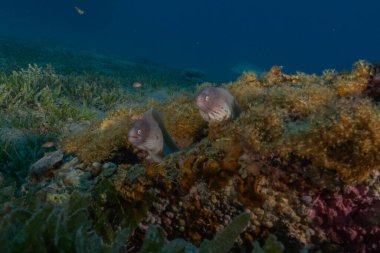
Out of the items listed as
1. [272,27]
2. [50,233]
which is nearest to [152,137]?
[50,233]

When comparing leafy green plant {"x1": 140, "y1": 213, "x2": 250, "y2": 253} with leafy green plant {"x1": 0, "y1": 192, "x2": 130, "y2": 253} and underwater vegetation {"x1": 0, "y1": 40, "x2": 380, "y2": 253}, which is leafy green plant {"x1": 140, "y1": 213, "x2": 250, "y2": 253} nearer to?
underwater vegetation {"x1": 0, "y1": 40, "x2": 380, "y2": 253}

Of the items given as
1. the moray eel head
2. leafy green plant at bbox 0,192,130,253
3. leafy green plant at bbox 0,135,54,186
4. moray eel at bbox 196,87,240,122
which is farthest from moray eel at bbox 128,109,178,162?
leafy green plant at bbox 0,135,54,186

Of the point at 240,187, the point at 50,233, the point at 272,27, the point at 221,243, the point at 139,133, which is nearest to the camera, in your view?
A: the point at 221,243

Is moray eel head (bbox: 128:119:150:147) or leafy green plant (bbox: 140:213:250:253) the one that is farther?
moray eel head (bbox: 128:119:150:147)

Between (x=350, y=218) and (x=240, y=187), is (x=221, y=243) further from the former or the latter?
(x=350, y=218)

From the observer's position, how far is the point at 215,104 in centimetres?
392

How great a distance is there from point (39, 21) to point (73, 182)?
7894cm

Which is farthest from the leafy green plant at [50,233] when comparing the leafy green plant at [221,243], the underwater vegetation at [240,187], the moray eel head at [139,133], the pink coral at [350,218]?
the pink coral at [350,218]

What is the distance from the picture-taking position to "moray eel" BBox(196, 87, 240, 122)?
3.87m

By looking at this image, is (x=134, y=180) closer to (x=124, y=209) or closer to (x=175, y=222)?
(x=124, y=209)

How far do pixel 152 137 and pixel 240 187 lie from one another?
48.3 inches

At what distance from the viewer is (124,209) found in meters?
3.85

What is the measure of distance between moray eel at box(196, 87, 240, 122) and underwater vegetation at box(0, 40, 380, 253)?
3 centimetres

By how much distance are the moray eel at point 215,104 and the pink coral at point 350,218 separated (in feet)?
4.77
